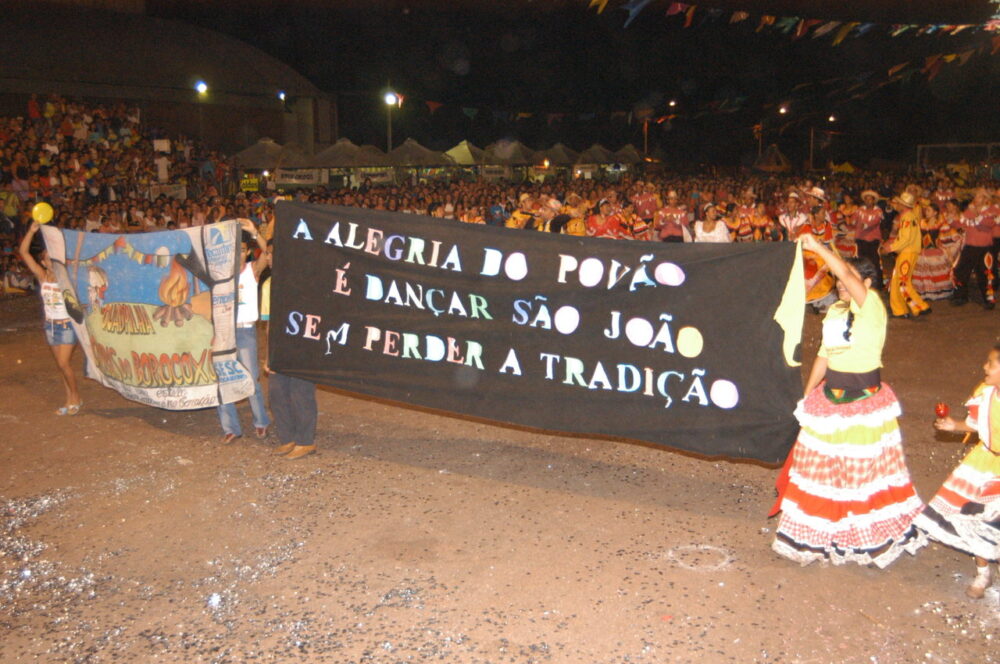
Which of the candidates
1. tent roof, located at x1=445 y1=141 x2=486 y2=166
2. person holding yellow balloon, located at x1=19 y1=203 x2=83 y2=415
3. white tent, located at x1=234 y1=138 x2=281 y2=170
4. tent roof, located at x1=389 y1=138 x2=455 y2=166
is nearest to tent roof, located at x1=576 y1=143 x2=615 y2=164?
tent roof, located at x1=445 y1=141 x2=486 y2=166

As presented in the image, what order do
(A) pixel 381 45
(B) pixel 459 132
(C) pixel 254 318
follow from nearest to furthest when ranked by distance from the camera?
(C) pixel 254 318
(A) pixel 381 45
(B) pixel 459 132

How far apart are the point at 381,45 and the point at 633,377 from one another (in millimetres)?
38013

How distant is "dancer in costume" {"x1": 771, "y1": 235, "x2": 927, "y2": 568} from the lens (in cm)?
397

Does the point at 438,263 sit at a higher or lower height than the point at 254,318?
higher

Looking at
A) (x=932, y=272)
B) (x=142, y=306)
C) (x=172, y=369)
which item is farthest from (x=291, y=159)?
(x=172, y=369)

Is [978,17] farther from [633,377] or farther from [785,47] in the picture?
[785,47]

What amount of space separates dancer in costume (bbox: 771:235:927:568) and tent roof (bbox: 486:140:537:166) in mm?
25221

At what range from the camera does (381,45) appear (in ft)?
130

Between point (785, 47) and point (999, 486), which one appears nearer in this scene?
point (999, 486)

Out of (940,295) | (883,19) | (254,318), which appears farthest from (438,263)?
(883,19)

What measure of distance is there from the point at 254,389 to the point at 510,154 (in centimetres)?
2380

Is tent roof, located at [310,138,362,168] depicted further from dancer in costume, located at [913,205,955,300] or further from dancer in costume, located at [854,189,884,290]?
dancer in costume, located at [913,205,955,300]

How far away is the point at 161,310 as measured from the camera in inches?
251

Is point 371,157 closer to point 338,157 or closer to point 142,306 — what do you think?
point 338,157
